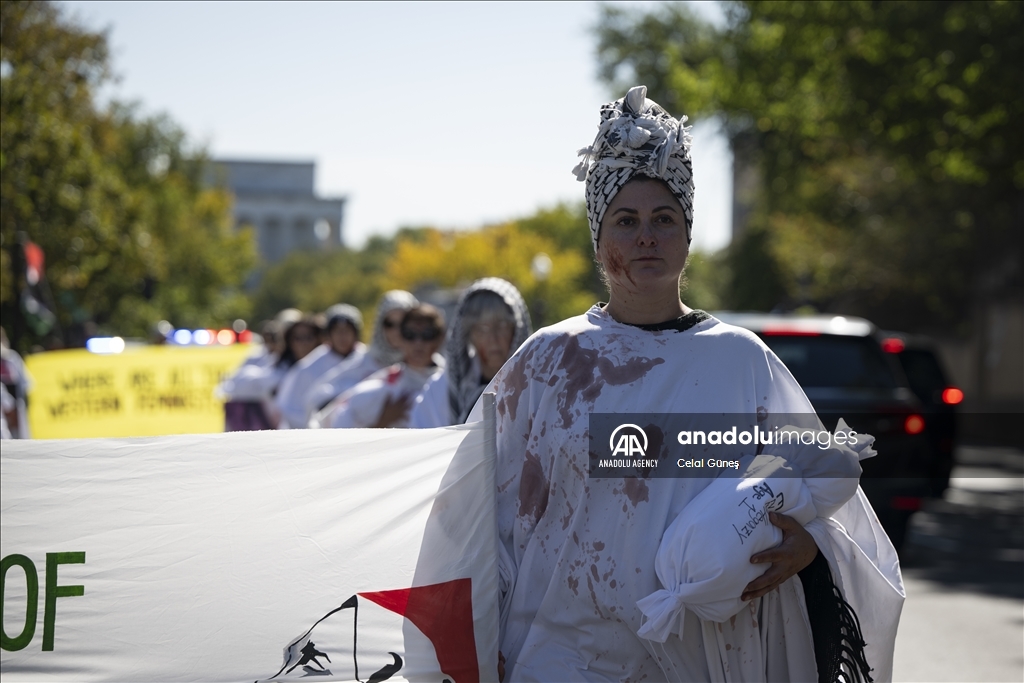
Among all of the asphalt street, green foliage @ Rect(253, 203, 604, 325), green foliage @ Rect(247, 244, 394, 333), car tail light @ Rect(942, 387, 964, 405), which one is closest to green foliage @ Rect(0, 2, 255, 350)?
the asphalt street

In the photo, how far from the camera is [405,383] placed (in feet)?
24.9

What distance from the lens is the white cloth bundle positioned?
111 inches

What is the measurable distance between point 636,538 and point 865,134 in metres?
18.5

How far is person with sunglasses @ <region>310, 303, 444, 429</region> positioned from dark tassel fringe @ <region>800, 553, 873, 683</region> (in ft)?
14.9

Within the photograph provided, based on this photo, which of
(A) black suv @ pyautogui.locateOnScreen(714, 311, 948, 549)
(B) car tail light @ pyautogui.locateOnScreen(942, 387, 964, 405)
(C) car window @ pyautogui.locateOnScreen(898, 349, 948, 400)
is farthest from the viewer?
(C) car window @ pyautogui.locateOnScreen(898, 349, 948, 400)

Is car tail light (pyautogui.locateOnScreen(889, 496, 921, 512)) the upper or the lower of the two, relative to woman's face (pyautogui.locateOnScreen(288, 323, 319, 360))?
lower

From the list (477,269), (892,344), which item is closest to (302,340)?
(892,344)

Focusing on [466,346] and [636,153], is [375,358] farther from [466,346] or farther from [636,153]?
[636,153]

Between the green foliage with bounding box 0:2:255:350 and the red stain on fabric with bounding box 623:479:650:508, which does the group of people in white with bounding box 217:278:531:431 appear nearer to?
the red stain on fabric with bounding box 623:479:650:508

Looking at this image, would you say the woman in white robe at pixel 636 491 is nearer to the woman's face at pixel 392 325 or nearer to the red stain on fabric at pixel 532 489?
the red stain on fabric at pixel 532 489

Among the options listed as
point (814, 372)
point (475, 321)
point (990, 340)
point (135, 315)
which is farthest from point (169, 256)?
point (475, 321)

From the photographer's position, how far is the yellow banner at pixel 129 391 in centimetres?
1471

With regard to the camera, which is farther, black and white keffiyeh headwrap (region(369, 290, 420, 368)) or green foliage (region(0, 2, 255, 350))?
green foliage (region(0, 2, 255, 350))

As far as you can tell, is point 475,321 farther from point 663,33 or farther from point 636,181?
point 663,33
